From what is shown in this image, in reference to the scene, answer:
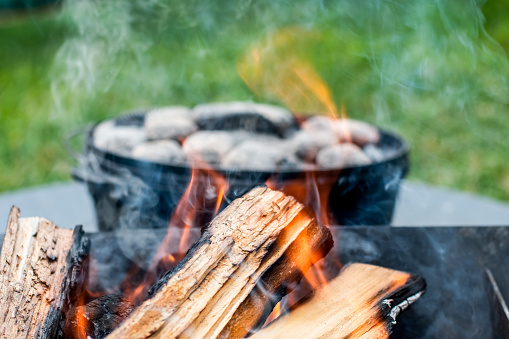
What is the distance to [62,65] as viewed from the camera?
22.4ft

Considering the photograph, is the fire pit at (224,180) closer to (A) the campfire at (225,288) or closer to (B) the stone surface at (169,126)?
(B) the stone surface at (169,126)

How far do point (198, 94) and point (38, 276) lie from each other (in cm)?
440

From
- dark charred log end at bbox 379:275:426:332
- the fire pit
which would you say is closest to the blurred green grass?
the fire pit

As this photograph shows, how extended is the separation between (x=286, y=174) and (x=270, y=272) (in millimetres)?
532

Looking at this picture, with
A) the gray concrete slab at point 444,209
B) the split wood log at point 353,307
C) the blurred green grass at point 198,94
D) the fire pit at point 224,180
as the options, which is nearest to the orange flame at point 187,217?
the fire pit at point 224,180

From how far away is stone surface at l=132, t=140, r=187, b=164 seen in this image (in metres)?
1.74

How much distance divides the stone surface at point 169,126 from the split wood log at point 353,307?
3.08 ft

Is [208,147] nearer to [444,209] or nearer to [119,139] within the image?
[119,139]

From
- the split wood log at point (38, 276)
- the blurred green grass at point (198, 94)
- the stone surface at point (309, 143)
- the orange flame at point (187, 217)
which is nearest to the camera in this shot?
the split wood log at point (38, 276)

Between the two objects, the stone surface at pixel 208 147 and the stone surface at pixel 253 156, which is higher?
the stone surface at pixel 208 147

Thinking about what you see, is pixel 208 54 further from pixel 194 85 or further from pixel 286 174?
pixel 286 174

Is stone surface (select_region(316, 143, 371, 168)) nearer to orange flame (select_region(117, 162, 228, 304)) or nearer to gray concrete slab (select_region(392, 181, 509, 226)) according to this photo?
orange flame (select_region(117, 162, 228, 304))

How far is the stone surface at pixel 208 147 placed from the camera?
5.85 ft

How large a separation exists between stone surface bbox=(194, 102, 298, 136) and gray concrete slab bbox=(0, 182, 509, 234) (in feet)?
2.27
